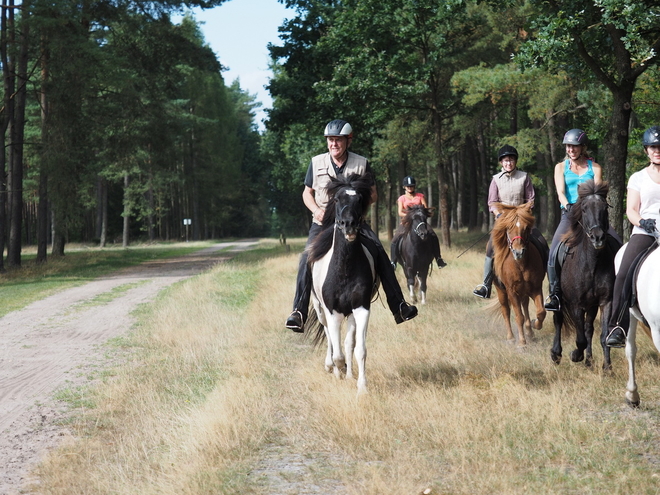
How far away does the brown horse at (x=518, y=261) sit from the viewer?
10031 mm

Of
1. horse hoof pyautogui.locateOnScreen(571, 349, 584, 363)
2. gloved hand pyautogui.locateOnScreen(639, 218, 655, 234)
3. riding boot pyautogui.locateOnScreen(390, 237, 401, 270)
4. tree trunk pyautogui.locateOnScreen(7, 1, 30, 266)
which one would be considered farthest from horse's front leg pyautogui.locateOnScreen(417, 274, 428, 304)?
tree trunk pyautogui.locateOnScreen(7, 1, 30, 266)

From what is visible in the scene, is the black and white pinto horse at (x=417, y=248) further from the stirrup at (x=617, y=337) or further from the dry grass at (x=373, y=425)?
the stirrup at (x=617, y=337)

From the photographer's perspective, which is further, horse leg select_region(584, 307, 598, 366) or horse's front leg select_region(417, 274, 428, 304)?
horse's front leg select_region(417, 274, 428, 304)

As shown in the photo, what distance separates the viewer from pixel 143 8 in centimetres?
2927

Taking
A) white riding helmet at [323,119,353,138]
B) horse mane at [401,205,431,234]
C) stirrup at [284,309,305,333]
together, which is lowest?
stirrup at [284,309,305,333]

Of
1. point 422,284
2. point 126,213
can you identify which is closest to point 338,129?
point 422,284

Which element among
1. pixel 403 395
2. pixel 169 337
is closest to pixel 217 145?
pixel 169 337

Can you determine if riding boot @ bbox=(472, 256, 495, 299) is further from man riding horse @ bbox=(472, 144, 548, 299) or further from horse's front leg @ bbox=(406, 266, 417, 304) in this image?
horse's front leg @ bbox=(406, 266, 417, 304)

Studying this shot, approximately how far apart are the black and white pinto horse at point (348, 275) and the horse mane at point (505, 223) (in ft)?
10.4

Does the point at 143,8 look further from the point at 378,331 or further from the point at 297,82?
the point at 378,331

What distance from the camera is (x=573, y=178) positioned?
30.2 ft

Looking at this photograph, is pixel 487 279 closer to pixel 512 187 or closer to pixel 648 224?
pixel 512 187

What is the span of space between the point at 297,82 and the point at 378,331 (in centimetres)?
2184

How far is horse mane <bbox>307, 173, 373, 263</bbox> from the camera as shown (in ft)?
24.3
